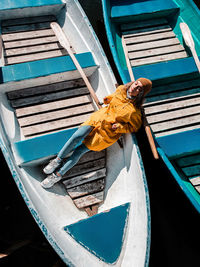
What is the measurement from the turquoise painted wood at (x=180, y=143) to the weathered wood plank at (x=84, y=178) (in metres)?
1.00

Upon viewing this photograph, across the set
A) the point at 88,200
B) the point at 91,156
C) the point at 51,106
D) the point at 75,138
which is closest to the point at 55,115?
the point at 51,106

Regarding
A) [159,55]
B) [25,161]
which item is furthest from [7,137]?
[159,55]

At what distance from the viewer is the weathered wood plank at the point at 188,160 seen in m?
4.09

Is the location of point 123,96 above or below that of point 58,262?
above

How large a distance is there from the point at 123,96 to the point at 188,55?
247 centimetres

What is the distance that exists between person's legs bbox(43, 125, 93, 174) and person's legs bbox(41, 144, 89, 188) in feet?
0.28

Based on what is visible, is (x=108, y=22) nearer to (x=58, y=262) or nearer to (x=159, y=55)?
(x=159, y=55)

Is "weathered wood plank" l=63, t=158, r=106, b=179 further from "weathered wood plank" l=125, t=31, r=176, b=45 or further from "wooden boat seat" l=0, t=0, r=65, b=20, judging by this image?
"wooden boat seat" l=0, t=0, r=65, b=20

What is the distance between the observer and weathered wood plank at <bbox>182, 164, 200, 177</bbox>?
402 cm

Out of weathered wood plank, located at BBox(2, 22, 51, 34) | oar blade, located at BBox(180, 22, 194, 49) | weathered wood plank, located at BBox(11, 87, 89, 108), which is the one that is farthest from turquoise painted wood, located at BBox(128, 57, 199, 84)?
weathered wood plank, located at BBox(2, 22, 51, 34)

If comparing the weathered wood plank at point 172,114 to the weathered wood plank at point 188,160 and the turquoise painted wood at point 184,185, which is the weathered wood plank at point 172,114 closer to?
the weathered wood plank at point 188,160

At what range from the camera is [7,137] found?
3771 mm

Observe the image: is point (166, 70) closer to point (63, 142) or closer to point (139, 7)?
point (139, 7)

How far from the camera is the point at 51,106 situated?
4.19 metres
